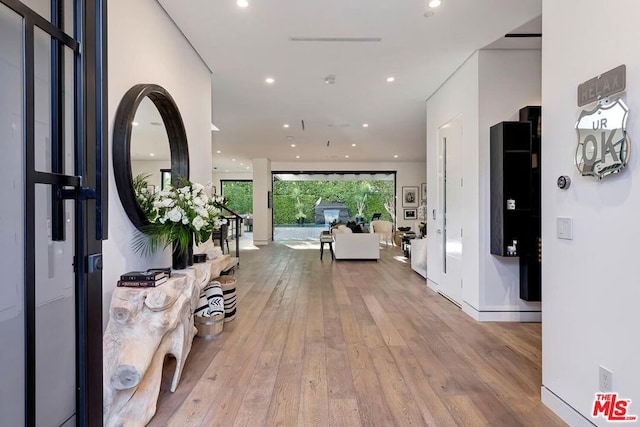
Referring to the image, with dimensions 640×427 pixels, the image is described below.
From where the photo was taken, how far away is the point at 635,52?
1.57 metres

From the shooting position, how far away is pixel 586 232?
6.13ft

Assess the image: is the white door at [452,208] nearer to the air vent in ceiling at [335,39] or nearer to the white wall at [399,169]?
the air vent in ceiling at [335,39]

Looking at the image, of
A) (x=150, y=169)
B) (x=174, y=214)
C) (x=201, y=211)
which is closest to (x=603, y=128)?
(x=201, y=211)

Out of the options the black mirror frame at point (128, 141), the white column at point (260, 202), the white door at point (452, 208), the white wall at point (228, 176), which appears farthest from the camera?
the white wall at point (228, 176)

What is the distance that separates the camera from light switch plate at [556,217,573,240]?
1.98 metres

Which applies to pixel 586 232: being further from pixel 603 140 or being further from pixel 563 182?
pixel 603 140

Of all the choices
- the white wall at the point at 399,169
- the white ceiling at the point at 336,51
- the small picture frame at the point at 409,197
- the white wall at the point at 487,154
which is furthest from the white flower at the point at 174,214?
the small picture frame at the point at 409,197

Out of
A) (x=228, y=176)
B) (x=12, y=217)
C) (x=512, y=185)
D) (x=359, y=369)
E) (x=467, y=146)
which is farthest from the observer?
(x=228, y=176)

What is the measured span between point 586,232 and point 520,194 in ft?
6.13

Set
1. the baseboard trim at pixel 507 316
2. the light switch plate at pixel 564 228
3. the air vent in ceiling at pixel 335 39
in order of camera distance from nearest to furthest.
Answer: the light switch plate at pixel 564 228, the air vent in ceiling at pixel 335 39, the baseboard trim at pixel 507 316

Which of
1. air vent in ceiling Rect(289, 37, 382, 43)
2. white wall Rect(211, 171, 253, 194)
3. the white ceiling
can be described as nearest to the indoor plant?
the white ceiling

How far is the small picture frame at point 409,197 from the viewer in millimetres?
12727

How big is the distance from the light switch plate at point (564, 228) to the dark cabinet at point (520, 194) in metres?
1.56

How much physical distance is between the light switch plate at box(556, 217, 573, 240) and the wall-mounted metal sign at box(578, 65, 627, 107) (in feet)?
2.16
